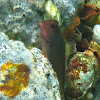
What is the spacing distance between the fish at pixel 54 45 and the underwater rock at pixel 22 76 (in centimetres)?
56

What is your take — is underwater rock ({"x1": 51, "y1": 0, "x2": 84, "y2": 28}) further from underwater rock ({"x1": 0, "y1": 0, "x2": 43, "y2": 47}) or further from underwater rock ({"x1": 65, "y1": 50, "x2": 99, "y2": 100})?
underwater rock ({"x1": 65, "y1": 50, "x2": 99, "y2": 100})

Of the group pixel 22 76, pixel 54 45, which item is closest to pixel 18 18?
pixel 54 45

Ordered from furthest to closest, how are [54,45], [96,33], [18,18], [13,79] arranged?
[96,33]
[18,18]
[54,45]
[13,79]

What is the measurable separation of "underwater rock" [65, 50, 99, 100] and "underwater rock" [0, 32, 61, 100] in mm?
820

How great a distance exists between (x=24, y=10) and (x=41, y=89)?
5.26 feet

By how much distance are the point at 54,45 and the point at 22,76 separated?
3.41ft

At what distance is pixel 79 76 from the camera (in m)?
2.36

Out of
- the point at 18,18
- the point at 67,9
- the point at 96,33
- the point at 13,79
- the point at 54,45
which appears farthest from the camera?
the point at 96,33

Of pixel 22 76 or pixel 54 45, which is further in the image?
pixel 54 45

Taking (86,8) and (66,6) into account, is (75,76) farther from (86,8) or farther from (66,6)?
(86,8)

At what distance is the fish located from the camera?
2.19 metres

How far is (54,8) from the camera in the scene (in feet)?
8.38

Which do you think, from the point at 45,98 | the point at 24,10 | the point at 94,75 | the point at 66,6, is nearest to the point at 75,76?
the point at 94,75

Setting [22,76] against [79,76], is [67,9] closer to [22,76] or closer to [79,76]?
[79,76]
